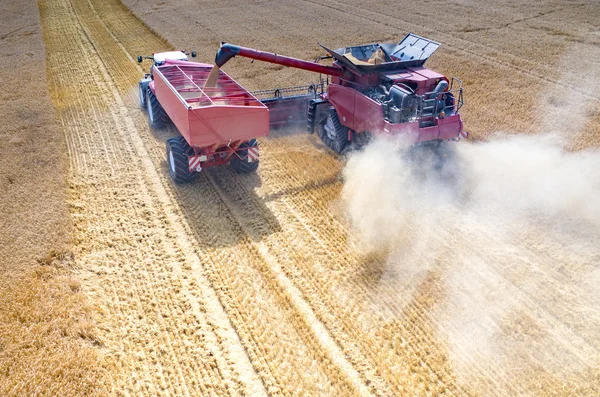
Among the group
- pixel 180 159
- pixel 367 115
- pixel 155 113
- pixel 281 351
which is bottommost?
pixel 281 351

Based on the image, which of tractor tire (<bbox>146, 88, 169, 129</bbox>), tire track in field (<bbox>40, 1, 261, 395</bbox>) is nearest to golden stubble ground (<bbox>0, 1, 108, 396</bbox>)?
tire track in field (<bbox>40, 1, 261, 395</bbox>)

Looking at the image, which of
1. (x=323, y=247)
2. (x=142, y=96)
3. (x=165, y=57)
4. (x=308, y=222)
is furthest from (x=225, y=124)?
(x=142, y=96)

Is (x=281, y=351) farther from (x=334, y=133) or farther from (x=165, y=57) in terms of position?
(x=165, y=57)

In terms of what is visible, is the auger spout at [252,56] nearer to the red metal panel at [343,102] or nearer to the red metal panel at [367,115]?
the red metal panel at [343,102]

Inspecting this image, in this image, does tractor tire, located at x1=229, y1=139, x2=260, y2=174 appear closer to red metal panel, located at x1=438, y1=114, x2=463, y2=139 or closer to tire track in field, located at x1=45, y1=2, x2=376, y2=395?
tire track in field, located at x1=45, y1=2, x2=376, y2=395

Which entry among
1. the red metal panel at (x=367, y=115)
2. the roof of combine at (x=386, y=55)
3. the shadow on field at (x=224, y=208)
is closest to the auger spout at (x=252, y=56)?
the roof of combine at (x=386, y=55)

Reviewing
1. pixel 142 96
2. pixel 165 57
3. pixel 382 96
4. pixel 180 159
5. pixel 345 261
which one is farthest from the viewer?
pixel 142 96
